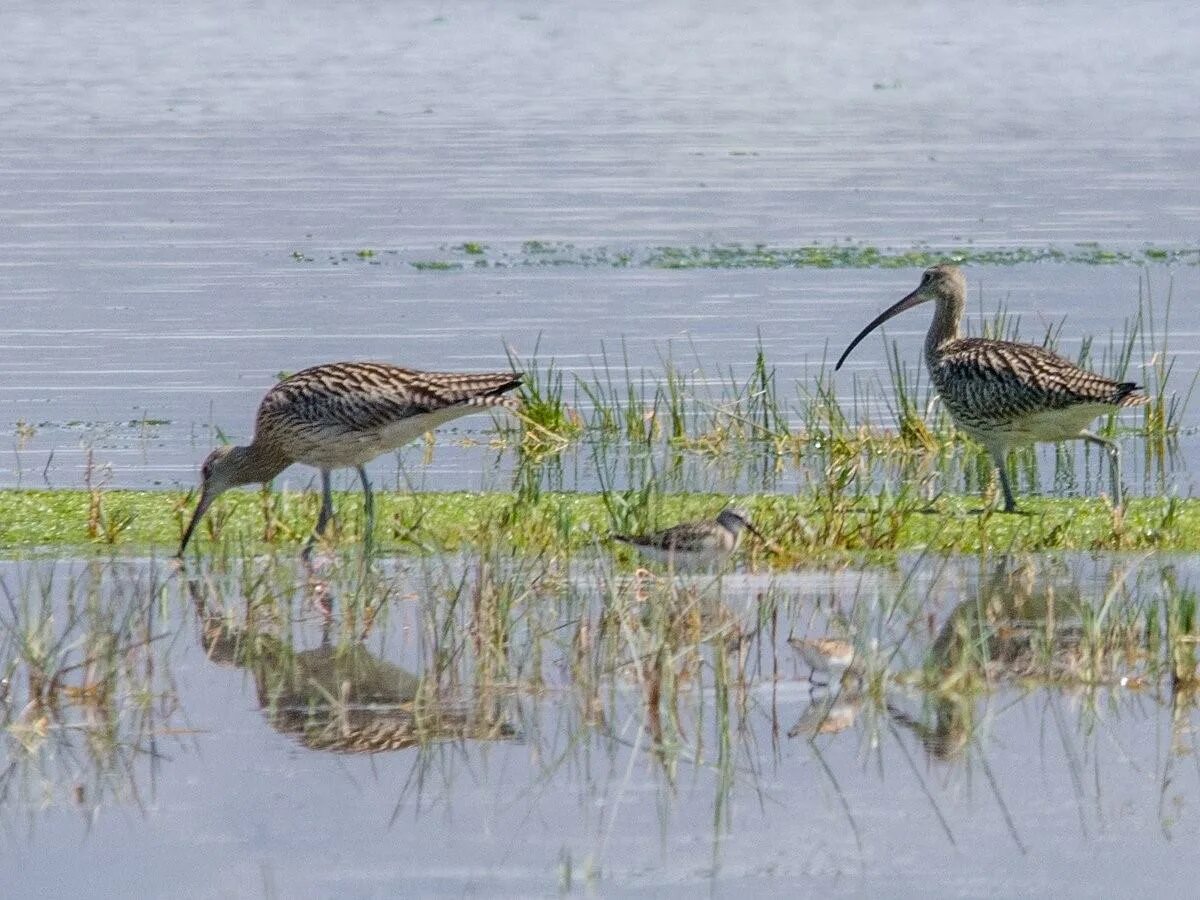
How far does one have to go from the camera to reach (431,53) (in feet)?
165

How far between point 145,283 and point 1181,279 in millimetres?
7611

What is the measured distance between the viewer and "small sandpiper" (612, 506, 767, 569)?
31.0 feet

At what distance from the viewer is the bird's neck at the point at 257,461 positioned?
441 inches

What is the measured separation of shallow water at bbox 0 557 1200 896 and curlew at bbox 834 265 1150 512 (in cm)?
248

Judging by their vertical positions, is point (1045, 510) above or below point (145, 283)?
below

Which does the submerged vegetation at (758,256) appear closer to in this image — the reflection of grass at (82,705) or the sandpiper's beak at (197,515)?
the sandpiper's beak at (197,515)

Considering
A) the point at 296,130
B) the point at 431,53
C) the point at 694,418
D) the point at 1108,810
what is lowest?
the point at 1108,810

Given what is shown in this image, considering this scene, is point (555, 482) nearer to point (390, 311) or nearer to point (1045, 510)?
point (1045, 510)

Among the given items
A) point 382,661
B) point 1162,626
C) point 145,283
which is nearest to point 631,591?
point 382,661

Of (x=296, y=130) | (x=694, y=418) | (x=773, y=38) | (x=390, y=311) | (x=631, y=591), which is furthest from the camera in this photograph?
(x=773, y=38)

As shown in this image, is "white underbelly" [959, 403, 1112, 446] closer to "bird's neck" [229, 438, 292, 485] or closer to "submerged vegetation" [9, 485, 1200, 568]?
"submerged vegetation" [9, 485, 1200, 568]

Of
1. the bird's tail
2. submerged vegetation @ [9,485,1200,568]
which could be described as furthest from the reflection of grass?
the bird's tail

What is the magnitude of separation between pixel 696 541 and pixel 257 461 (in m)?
2.57

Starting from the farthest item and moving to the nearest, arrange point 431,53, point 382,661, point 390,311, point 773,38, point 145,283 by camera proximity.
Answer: point 773,38, point 431,53, point 145,283, point 390,311, point 382,661
